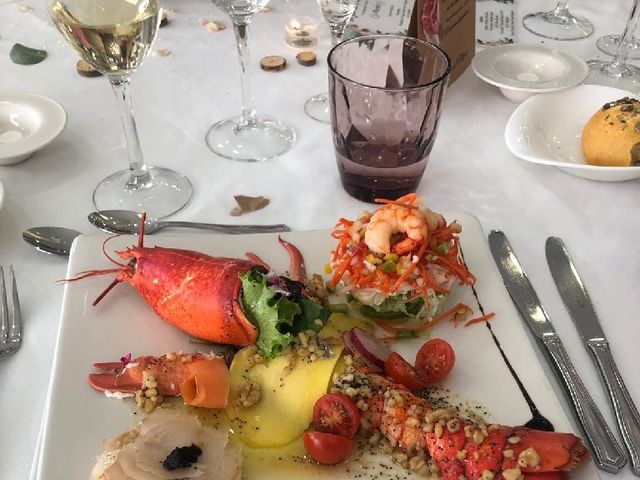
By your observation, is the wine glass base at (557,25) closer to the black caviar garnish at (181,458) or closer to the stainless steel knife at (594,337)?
the stainless steel knife at (594,337)

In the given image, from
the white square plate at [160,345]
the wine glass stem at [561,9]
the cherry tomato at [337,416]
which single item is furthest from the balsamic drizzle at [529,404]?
the wine glass stem at [561,9]

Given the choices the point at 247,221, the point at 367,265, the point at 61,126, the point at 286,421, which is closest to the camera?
the point at 286,421

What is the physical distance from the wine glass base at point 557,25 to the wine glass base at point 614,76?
0.16m

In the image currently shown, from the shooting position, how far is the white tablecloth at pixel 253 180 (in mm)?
1014

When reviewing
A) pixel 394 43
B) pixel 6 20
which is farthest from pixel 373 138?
pixel 6 20

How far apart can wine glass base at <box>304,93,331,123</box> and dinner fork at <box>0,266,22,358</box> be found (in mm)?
723

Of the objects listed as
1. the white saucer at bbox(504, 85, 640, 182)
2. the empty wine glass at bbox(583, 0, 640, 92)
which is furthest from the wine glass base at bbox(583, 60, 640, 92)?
the white saucer at bbox(504, 85, 640, 182)

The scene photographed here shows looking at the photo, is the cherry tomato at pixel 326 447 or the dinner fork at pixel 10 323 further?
the dinner fork at pixel 10 323

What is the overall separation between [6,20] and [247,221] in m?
1.08

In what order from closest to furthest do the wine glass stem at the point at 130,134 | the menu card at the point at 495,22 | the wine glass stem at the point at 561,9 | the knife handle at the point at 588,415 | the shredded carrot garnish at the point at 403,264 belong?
the knife handle at the point at 588,415 → the shredded carrot garnish at the point at 403,264 → the wine glass stem at the point at 130,134 → the menu card at the point at 495,22 → the wine glass stem at the point at 561,9

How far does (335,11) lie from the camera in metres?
1.40

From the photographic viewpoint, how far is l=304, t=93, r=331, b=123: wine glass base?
1490 millimetres

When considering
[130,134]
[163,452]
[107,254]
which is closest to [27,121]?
[130,134]

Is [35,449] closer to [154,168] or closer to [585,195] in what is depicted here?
[154,168]
